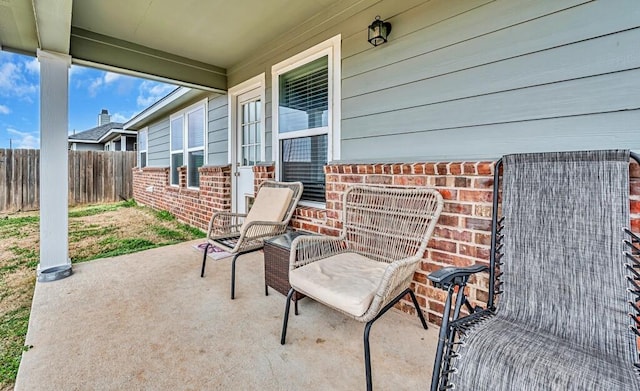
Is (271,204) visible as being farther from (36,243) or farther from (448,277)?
(36,243)

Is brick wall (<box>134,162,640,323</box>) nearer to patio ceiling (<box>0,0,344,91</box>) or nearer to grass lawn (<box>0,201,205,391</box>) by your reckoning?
patio ceiling (<box>0,0,344,91</box>)

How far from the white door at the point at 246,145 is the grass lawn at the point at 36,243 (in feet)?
3.62

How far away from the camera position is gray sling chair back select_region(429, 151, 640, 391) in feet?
3.35

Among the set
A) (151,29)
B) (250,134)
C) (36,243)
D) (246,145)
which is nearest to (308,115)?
(250,134)

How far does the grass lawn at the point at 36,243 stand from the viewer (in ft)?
6.57

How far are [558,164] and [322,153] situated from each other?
208cm

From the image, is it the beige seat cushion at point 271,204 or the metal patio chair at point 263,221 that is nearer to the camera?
the metal patio chair at point 263,221

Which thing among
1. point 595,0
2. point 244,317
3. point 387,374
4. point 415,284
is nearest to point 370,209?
point 415,284

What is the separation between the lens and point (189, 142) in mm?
6031

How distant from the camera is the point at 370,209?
229cm

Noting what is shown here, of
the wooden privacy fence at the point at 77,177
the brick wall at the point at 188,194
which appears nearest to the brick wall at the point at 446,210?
the brick wall at the point at 188,194

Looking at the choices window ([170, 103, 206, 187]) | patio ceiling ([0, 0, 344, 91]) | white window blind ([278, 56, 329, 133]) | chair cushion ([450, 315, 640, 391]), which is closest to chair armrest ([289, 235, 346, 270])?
chair cushion ([450, 315, 640, 391])

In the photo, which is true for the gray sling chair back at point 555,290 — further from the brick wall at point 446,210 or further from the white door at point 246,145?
the white door at point 246,145

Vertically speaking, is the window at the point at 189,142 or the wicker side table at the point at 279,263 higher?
the window at the point at 189,142
